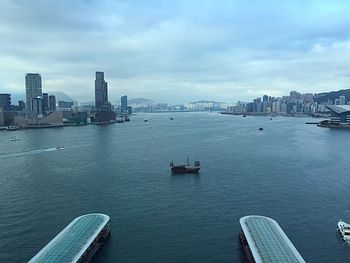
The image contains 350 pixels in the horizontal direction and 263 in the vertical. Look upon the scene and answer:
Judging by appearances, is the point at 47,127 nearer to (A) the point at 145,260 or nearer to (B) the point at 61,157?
(B) the point at 61,157

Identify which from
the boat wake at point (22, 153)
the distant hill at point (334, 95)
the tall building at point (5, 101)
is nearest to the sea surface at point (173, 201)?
the boat wake at point (22, 153)

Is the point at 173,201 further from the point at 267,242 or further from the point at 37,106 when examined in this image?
the point at 37,106

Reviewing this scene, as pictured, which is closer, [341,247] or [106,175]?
[341,247]

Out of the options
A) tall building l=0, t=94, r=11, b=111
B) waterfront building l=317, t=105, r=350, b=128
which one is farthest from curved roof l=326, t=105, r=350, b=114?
tall building l=0, t=94, r=11, b=111

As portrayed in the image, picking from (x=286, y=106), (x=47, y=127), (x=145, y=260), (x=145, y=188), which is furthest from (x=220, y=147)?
(x=286, y=106)

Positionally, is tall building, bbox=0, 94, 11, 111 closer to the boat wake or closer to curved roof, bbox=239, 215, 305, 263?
the boat wake

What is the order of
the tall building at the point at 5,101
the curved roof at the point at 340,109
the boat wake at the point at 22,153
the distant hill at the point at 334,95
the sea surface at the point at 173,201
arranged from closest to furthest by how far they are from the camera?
the sea surface at the point at 173,201, the boat wake at the point at 22,153, the curved roof at the point at 340,109, the tall building at the point at 5,101, the distant hill at the point at 334,95

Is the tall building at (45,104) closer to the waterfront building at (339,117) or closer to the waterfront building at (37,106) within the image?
the waterfront building at (37,106)

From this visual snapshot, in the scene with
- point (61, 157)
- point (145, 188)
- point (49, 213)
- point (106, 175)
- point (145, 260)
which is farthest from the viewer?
point (61, 157)
